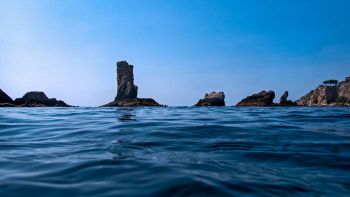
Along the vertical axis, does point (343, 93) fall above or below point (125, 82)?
below

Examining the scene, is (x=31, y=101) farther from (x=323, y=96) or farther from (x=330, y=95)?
(x=330, y=95)

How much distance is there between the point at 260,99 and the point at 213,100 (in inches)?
468

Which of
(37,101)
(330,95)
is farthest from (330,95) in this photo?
(37,101)

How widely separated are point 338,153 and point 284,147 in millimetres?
964

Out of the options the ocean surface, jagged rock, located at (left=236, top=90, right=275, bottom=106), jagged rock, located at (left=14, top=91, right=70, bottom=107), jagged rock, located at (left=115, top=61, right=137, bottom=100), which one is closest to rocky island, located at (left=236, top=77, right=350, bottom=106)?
jagged rock, located at (left=236, top=90, right=275, bottom=106)

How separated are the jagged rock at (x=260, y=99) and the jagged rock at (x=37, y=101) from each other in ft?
152

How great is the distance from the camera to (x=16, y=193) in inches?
135

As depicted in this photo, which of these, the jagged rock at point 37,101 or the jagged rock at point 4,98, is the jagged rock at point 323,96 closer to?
the jagged rock at point 37,101

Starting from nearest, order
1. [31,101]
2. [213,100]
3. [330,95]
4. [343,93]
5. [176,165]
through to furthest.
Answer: [176,165], [31,101], [213,100], [330,95], [343,93]

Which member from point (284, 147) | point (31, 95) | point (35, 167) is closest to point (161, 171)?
point (35, 167)

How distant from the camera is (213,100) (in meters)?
77.0

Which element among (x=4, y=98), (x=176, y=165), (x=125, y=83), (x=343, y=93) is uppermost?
(x=125, y=83)

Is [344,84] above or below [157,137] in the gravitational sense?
above

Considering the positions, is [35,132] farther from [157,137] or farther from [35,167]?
[35,167]
